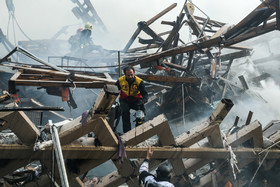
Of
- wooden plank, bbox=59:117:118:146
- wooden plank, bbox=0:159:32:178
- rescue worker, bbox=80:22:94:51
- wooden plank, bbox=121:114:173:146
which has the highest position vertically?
rescue worker, bbox=80:22:94:51

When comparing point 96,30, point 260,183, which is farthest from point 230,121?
point 96,30

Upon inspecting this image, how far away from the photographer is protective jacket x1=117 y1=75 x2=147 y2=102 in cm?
536

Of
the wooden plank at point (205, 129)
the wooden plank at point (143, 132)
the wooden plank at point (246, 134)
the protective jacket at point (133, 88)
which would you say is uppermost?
the protective jacket at point (133, 88)

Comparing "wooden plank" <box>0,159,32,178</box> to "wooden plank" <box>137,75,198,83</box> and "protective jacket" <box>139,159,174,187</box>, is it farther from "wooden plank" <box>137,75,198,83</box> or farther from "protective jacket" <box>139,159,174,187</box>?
"wooden plank" <box>137,75,198,83</box>

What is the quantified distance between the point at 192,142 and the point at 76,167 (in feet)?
6.83

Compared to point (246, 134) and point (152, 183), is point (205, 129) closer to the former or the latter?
point (246, 134)

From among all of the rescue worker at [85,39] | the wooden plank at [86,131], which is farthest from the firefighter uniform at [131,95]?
the rescue worker at [85,39]

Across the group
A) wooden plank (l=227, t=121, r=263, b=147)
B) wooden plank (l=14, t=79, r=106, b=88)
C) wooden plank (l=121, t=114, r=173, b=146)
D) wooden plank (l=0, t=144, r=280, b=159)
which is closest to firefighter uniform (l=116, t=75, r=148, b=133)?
wooden plank (l=14, t=79, r=106, b=88)

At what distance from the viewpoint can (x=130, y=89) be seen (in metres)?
5.39

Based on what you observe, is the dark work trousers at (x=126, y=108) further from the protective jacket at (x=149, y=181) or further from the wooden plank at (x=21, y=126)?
the wooden plank at (x=21, y=126)

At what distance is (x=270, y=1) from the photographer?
622 centimetres

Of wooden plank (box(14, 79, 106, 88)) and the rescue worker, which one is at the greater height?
the rescue worker

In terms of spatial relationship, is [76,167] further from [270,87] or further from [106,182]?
[270,87]

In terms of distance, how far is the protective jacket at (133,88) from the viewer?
536 cm
